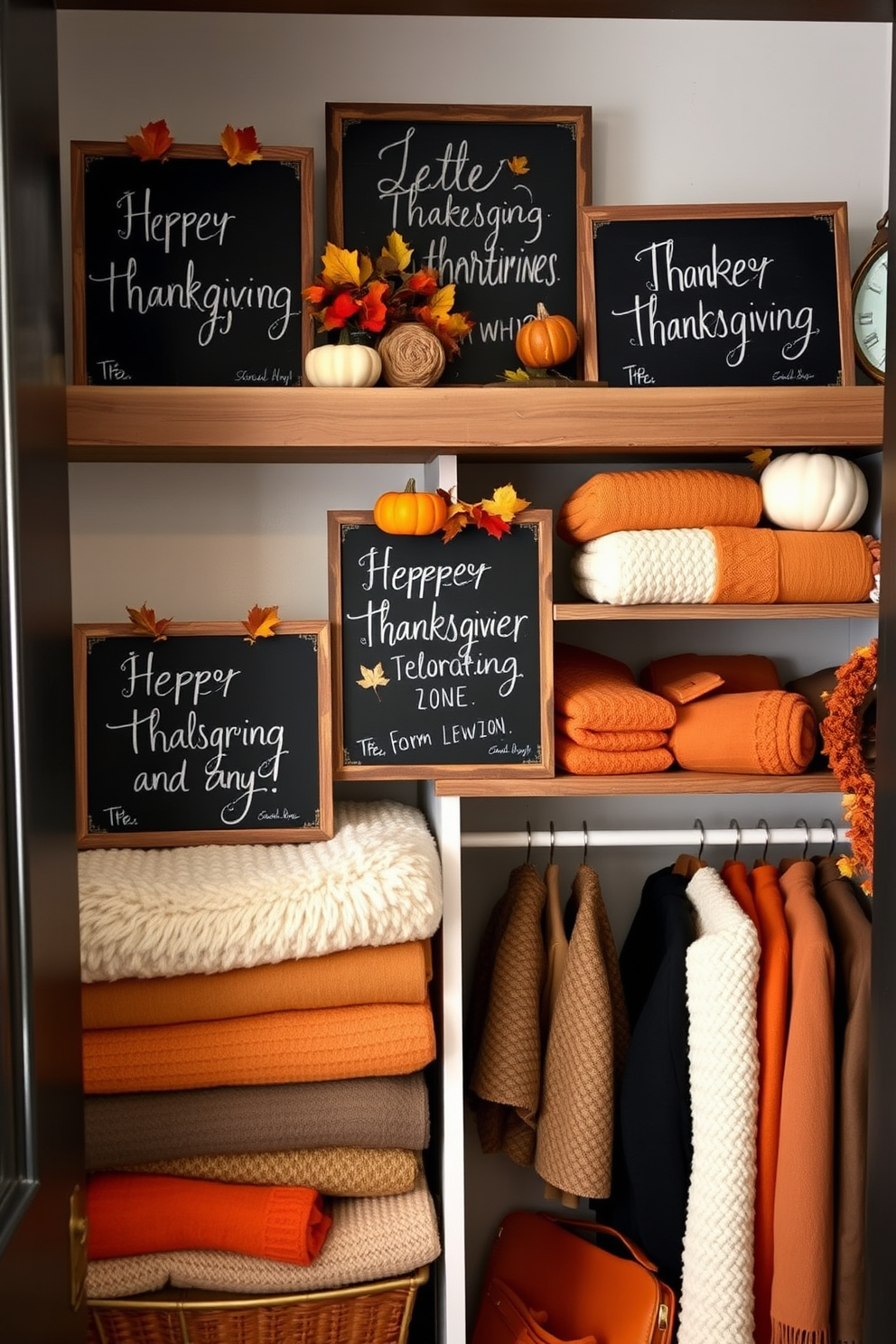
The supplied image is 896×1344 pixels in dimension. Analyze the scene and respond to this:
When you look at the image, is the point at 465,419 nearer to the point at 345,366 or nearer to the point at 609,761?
the point at 345,366

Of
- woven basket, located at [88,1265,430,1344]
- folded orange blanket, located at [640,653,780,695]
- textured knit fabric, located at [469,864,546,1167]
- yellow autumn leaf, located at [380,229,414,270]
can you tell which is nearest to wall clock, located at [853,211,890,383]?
folded orange blanket, located at [640,653,780,695]

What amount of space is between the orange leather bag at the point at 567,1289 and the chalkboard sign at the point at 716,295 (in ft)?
4.57

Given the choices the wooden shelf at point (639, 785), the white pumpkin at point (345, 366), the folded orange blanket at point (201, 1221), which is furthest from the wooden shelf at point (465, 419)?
the folded orange blanket at point (201, 1221)

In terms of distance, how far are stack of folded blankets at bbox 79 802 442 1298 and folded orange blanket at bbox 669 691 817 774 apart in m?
0.47

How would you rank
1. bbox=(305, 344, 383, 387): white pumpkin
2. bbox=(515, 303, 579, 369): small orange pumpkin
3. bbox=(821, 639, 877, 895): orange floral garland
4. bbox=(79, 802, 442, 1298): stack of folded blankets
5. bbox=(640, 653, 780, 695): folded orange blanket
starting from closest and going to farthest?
bbox=(821, 639, 877, 895): orange floral garland, bbox=(79, 802, 442, 1298): stack of folded blankets, bbox=(305, 344, 383, 387): white pumpkin, bbox=(515, 303, 579, 369): small orange pumpkin, bbox=(640, 653, 780, 695): folded orange blanket

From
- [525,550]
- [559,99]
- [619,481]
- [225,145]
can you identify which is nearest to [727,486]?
[619,481]

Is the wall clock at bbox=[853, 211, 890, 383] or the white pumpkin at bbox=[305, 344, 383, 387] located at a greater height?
the wall clock at bbox=[853, 211, 890, 383]

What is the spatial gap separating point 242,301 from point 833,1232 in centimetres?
168

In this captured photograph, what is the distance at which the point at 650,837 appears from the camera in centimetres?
185

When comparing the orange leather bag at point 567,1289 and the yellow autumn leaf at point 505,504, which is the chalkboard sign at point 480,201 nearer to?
the yellow autumn leaf at point 505,504

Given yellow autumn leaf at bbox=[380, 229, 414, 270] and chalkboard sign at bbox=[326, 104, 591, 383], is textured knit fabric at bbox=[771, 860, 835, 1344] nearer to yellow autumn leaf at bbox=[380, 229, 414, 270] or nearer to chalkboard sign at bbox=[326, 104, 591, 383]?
chalkboard sign at bbox=[326, 104, 591, 383]

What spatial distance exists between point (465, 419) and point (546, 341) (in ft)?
0.82

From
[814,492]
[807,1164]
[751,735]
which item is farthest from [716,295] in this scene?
[807,1164]

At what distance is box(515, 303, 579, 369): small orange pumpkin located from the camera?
1827 millimetres
